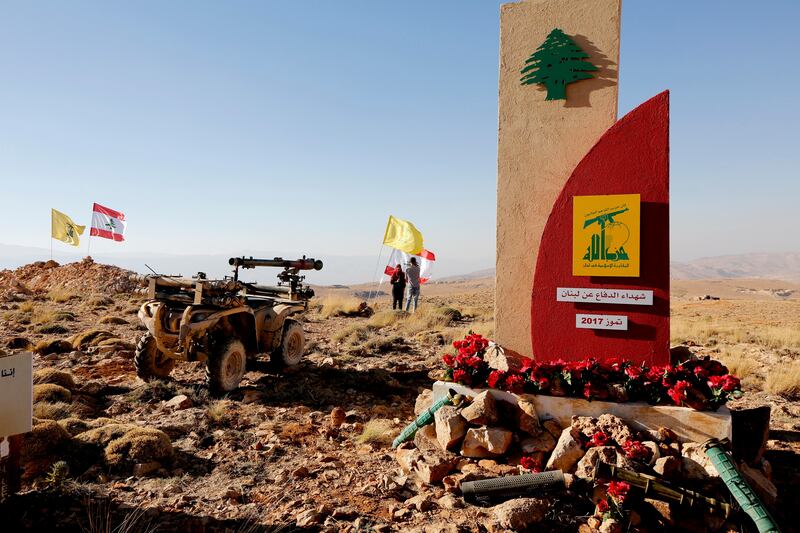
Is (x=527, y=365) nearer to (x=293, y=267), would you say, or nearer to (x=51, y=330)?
(x=293, y=267)

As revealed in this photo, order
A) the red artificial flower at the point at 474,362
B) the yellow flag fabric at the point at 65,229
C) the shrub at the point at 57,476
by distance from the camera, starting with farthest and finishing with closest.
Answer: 1. the yellow flag fabric at the point at 65,229
2. the red artificial flower at the point at 474,362
3. the shrub at the point at 57,476

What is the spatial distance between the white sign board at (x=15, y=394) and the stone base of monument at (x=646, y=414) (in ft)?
14.6

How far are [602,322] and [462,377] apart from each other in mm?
1813

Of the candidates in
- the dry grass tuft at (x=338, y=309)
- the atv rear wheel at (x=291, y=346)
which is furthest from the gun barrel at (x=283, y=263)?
the dry grass tuft at (x=338, y=309)

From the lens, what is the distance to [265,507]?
4398 millimetres

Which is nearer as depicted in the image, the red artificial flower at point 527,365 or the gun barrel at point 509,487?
the gun barrel at point 509,487

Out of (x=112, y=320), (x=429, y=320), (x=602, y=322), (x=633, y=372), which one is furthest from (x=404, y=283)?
(x=633, y=372)

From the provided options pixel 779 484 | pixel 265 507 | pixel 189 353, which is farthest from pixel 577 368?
pixel 189 353

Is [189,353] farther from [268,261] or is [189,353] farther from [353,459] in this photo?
[353,459]

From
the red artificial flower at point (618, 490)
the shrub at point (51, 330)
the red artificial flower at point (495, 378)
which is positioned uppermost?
the red artificial flower at point (495, 378)

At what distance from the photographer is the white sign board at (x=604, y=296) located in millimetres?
5887

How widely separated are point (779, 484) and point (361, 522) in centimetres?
453

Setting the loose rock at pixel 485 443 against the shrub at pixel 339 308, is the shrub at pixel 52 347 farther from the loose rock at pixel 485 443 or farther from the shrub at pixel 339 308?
the loose rock at pixel 485 443

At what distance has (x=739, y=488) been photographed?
13.8ft
